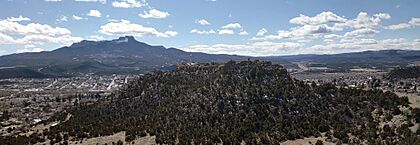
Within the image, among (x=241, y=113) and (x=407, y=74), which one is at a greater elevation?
(x=241, y=113)

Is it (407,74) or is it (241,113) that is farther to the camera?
(407,74)

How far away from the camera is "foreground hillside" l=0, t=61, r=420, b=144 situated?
Answer: 174 feet

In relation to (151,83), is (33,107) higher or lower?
lower

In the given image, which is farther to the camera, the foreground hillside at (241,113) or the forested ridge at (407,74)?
the forested ridge at (407,74)

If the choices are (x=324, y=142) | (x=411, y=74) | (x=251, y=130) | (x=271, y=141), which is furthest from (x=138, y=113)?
(x=411, y=74)

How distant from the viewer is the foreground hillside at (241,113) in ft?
174

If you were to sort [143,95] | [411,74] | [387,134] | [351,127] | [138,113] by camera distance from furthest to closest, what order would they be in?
1. [411,74]
2. [143,95]
3. [138,113]
4. [351,127]
5. [387,134]

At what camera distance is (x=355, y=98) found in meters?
62.2

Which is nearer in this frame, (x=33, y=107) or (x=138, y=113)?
(x=138, y=113)

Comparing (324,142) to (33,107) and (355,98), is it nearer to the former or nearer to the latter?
(355,98)

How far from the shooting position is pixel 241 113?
2400 inches

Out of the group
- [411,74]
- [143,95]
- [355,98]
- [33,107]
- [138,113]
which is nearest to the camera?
[355,98]

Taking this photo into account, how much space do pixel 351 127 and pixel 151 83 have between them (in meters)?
37.7

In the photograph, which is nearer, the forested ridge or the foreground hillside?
the foreground hillside
